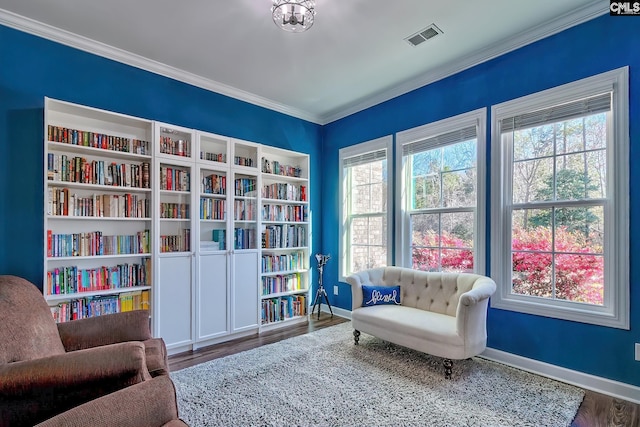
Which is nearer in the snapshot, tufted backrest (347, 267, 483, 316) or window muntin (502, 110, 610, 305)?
window muntin (502, 110, 610, 305)

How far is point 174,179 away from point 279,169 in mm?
1363

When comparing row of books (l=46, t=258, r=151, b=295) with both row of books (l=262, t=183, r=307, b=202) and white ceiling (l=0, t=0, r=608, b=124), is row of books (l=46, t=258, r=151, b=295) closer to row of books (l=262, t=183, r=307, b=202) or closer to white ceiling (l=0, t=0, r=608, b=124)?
row of books (l=262, t=183, r=307, b=202)

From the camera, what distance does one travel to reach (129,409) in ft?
3.61

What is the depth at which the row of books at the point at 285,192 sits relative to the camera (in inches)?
158

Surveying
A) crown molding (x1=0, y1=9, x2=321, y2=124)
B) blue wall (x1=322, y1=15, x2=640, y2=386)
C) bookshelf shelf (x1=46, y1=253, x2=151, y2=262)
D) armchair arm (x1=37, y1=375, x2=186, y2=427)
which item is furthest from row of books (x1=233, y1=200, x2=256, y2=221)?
armchair arm (x1=37, y1=375, x2=186, y2=427)

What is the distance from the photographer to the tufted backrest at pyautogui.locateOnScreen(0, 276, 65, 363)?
142cm

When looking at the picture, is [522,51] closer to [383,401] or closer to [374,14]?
[374,14]

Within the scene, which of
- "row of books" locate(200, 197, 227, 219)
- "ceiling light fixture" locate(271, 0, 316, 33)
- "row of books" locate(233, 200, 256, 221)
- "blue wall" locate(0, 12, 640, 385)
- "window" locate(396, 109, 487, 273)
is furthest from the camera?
"row of books" locate(233, 200, 256, 221)

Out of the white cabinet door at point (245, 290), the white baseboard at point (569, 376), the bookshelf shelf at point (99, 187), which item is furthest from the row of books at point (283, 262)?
the white baseboard at point (569, 376)

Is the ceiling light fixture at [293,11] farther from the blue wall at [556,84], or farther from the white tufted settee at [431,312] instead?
the white tufted settee at [431,312]

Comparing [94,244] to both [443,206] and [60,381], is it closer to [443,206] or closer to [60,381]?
[60,381]

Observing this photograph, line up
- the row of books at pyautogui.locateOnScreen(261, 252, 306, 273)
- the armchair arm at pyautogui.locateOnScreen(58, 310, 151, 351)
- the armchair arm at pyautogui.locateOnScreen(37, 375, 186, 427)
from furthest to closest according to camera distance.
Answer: the row of books at pyautogui.locateOnScreen(261, 252, 306, 273), the armchair arm at pyautogui.locateOnScreen(58, 310, 151, 351), the armchair arm at pyautogui.locateOnScreen(37, 375, 186, 427)

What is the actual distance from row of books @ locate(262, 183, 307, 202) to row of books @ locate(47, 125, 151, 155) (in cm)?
143

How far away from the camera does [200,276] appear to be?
3225mm
